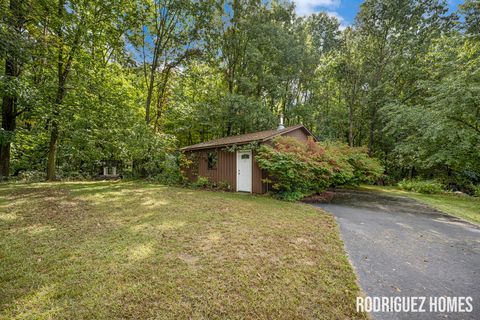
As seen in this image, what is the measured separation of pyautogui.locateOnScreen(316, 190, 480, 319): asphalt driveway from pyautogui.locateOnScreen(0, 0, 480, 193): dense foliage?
6.81m

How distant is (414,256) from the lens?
11.6 ft

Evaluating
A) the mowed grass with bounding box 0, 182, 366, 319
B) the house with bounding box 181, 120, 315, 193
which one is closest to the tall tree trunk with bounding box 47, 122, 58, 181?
the mowed grass with bounding box 0, 182, 366, 319

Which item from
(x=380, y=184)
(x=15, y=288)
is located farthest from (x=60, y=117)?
(x=380, y=184)

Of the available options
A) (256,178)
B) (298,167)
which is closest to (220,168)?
(256,178)

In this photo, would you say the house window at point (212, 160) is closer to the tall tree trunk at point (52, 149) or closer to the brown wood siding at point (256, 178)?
the brown wood siding at point (256, 178)

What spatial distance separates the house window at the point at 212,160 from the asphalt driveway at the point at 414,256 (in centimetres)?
699

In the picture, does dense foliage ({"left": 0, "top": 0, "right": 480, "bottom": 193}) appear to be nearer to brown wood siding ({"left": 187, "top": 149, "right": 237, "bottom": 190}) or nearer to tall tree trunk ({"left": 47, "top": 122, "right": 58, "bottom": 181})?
tall tree trunk ({"left": 47, "top": 122, "right": 58, "bottom": 181})

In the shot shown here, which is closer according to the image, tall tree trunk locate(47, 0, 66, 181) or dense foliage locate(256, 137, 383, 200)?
dense foliage locate(256, 137, 383, 200)

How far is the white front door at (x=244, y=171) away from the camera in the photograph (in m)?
9.85

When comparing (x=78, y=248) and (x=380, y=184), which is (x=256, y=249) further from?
(x=380, y=184)

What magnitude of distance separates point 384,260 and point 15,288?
5060mm

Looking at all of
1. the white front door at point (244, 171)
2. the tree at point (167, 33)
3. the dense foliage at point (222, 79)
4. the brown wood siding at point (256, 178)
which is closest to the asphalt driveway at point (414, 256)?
the brown wood siding at point (256, 178)

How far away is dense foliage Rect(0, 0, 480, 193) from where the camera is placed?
9.08 metres

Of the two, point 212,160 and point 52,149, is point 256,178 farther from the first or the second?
point 52,149
